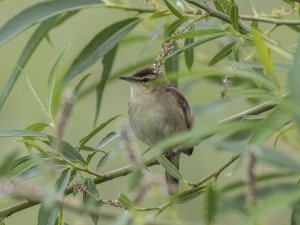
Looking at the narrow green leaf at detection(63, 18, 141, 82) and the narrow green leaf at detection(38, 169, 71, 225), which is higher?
the narrow green leaf at detection(63, 18, 141, 82)

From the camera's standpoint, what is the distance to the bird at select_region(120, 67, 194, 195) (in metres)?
5.06

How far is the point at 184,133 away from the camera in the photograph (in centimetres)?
201

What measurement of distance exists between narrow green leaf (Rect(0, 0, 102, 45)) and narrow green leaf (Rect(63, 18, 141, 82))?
0.21m

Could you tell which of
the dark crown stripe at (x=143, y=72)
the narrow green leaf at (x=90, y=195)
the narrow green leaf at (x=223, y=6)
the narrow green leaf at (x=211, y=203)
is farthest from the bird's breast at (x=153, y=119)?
the narrow green leaf at (x=211, y=203)

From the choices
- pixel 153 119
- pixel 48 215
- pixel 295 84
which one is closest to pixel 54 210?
pixel 48 215

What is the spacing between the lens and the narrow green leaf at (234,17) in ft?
9.83

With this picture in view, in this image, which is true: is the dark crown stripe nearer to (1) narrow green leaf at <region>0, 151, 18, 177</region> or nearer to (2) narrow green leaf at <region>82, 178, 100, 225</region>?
(2) narrow green leaf at <region>82, 178, 100, 225</region>

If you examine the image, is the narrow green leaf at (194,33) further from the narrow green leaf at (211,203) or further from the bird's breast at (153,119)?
the bird's breast at (153,119)

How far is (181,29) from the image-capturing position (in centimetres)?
325

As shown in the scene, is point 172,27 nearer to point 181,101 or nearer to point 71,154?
point 71,154

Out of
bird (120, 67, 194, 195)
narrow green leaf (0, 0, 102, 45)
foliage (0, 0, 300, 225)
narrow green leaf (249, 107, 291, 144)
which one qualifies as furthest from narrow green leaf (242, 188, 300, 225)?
bird (120, 67, 194, 195)

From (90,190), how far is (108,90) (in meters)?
4.79

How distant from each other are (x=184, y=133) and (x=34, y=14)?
1631 millimetres

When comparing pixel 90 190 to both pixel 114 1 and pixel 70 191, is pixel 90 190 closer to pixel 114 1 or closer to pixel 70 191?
pixel 70 191
